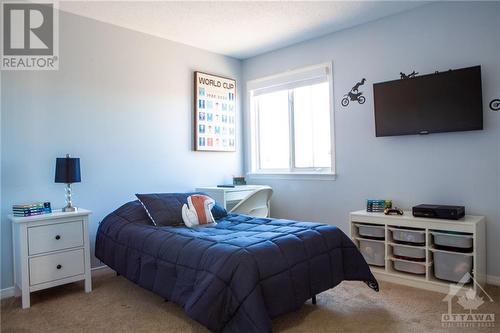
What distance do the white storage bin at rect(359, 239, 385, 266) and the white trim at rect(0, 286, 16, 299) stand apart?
3.08m

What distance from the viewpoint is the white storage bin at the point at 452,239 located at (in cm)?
270

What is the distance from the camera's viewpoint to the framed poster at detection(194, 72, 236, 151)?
4.23m

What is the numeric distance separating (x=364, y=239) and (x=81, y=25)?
3.39 m

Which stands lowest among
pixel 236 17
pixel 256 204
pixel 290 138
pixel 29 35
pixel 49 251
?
pixel 49 251

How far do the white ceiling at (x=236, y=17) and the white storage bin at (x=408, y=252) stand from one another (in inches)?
87.1

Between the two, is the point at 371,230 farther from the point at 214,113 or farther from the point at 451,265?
the point at 214,113

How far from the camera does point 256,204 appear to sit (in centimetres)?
378

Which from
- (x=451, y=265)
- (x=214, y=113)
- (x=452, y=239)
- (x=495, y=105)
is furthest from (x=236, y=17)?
(x=451, y=265)

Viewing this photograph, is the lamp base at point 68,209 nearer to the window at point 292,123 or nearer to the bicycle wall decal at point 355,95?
the window at point 292,123

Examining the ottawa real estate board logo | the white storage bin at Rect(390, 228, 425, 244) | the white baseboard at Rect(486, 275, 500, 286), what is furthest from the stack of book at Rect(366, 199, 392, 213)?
the ottawa real estate board logo

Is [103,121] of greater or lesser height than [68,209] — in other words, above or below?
above

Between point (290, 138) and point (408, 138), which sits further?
point (290, 138)

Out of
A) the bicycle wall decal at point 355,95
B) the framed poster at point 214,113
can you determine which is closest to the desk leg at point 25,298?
the framed poster at point 214,113

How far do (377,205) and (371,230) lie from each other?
26 centimetres
